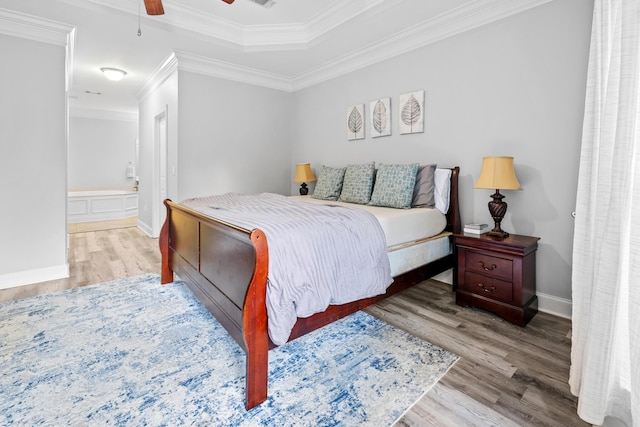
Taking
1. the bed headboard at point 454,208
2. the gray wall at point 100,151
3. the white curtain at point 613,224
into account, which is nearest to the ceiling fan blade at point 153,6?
the white curtain at point 613,224

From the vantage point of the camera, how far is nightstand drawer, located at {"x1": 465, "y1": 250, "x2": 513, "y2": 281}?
2.35 meters

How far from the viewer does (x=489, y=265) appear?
245 centimetres

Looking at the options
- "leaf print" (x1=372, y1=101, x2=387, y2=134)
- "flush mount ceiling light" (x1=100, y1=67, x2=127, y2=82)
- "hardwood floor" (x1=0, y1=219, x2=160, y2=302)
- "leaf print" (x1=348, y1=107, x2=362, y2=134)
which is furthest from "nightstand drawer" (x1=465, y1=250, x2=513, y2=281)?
"flush mount ceiling light" (x1=100, y1=67, x2=127, y2=82)

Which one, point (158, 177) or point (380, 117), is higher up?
point (380, 117)

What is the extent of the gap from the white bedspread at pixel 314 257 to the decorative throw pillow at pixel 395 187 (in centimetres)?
84

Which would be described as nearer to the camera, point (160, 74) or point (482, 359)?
point (482, 359)

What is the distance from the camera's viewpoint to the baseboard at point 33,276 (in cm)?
308

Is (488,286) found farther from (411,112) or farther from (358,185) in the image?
(411,112)

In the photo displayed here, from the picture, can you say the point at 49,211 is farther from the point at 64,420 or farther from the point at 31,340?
the point at 64,420

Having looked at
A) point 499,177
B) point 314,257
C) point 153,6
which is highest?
point 153,6

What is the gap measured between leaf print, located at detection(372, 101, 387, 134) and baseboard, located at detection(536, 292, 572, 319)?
2.28 metres

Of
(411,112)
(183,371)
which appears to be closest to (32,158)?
(183,371)

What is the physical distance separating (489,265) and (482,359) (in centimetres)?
81

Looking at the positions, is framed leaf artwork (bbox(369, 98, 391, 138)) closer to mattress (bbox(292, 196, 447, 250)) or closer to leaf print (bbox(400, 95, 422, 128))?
leaf print (bbox(400, 95, 422, 128))
